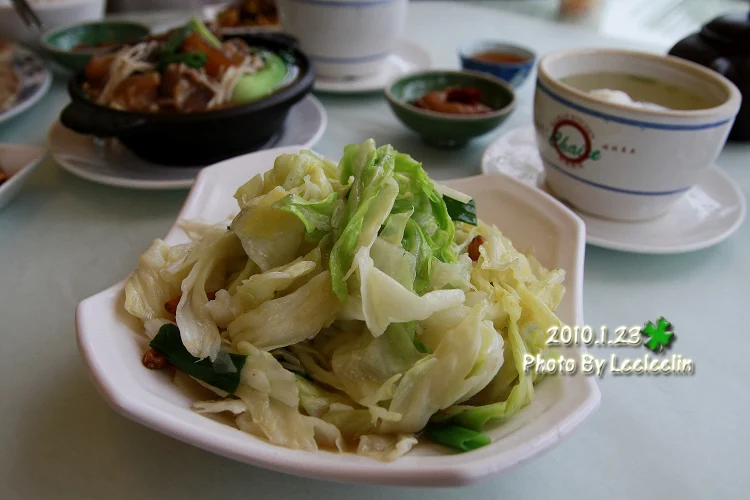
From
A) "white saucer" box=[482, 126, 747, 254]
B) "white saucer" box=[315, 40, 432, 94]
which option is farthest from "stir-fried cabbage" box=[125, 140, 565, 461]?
"white saucer" box=[315, 40, 432, 94]

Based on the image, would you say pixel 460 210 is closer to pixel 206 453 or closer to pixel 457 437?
pixel 457 437

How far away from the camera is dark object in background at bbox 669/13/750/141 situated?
1.66 meters

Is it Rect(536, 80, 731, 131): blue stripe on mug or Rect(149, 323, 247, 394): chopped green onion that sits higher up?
Rect(536, 80, 731, 131): blue stripe on mug

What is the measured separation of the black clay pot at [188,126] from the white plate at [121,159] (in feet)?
0.15

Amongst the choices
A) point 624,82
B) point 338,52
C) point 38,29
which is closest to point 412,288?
point 624,82

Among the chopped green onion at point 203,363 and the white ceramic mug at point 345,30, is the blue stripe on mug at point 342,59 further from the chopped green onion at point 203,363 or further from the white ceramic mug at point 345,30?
the chopped green onion at point 203,363

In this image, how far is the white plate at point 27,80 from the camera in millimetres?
1771

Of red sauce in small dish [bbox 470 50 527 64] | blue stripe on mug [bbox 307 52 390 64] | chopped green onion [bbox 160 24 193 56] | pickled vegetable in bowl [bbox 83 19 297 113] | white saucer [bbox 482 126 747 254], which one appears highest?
chopped green onion [bbox 160 24 193 56]

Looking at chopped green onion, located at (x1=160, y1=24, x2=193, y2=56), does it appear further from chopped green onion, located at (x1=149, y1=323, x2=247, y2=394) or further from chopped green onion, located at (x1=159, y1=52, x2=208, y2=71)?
chopped green onion, located at (x1=149, y1=323, x2=247, y2=394)

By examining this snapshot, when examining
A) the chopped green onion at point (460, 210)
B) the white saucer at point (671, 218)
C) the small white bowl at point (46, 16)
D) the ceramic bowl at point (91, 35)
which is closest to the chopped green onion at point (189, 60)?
the ceramic bowl at point (91, 35)

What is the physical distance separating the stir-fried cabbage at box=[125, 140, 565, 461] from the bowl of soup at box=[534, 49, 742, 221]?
455 mm

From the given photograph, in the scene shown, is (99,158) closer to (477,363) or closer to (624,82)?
(477,363)

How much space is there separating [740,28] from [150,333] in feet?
5.95

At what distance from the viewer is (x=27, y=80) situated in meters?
1.96
